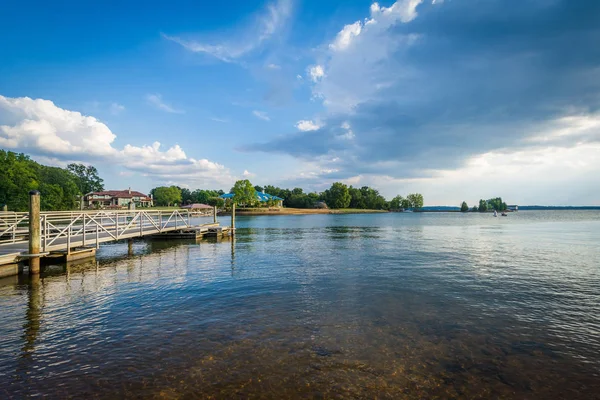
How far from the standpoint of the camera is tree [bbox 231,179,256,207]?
132000mm

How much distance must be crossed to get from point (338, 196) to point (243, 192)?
7206cm

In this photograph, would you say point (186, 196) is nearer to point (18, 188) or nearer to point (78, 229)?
point (18, 188)

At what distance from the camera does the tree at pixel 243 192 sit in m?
132

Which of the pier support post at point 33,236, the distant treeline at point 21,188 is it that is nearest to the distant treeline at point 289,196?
the distant treeline at point 21,188

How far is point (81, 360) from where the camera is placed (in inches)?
309

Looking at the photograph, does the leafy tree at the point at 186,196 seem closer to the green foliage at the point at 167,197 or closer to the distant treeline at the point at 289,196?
the distant treeline at the point at 289,196

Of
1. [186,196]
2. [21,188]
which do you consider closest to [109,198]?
[186,196]

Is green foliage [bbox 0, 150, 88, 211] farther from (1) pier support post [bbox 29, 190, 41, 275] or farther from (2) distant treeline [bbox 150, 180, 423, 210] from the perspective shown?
(2) distant treeline [bbox 150, 180, 423, 210]

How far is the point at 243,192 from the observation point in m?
132

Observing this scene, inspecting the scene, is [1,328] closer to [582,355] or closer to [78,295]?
[78,295]

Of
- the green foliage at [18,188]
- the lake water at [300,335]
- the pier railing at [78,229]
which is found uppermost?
the green foliage at [18,188]

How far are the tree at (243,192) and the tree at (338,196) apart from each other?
2629 inches

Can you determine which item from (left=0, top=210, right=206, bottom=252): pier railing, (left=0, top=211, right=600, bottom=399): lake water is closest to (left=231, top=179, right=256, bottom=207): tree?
(left=0, top=210, right=206, bottom=252): pier railing

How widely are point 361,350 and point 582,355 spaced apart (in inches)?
236
